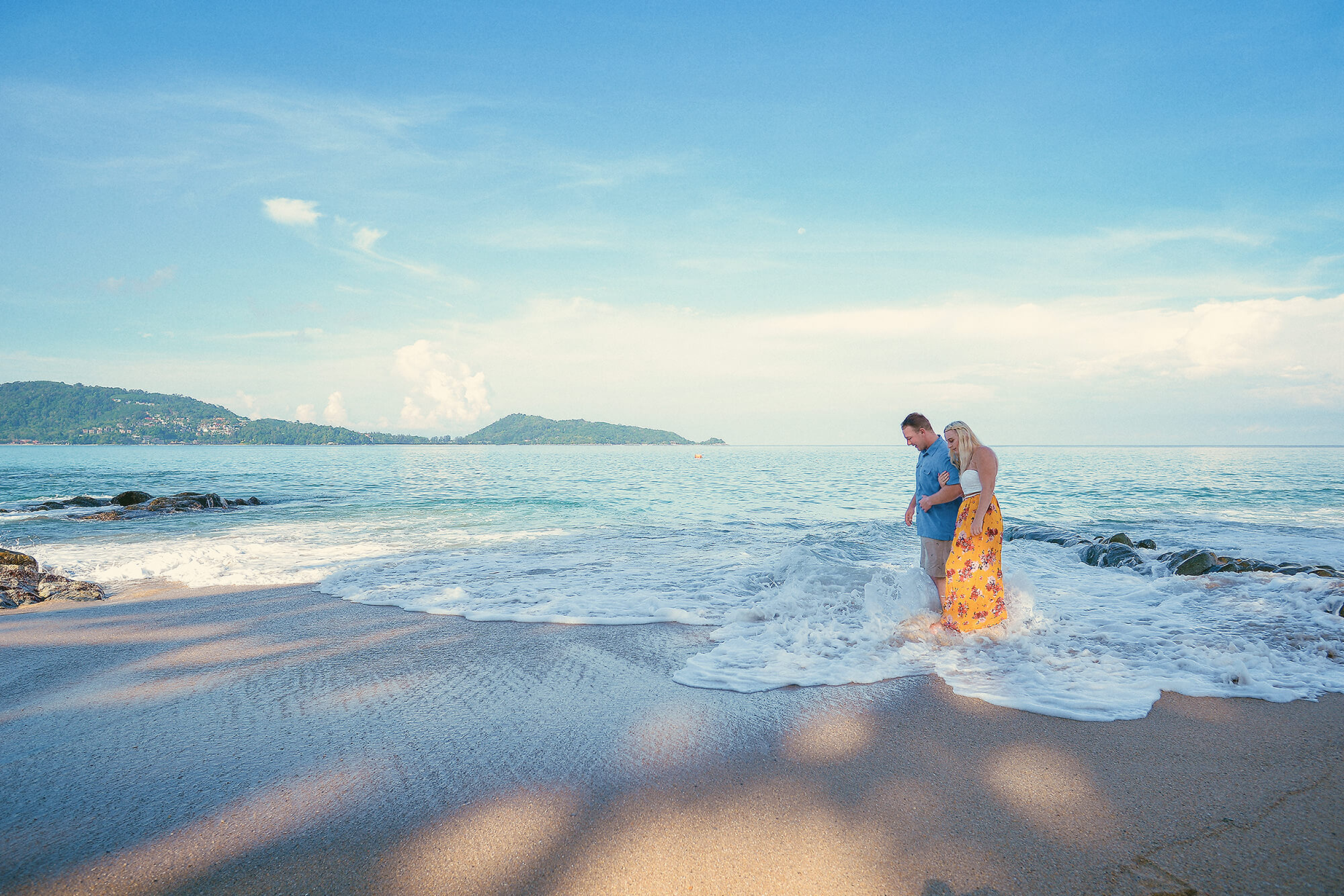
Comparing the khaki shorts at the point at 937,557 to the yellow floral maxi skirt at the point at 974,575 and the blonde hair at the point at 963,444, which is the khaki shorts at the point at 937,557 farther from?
the blonde hair at the point at 963,444

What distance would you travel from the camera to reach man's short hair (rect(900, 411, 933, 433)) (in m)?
6.50

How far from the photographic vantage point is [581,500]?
2383 centimetres

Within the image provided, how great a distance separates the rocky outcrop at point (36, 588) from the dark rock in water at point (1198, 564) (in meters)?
15.2

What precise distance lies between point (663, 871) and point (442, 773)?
145 centimetres

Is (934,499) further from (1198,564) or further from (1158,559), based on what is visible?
(1158,559)

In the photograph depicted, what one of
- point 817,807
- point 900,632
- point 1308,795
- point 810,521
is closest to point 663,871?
point 817,807

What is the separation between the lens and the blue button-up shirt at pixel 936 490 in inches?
241

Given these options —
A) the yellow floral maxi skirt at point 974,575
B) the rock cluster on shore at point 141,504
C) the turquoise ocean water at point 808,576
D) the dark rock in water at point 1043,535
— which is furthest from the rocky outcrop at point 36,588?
the dark rock in water at point 1043,535

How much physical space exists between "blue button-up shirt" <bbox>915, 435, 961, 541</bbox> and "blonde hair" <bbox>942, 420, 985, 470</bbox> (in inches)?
6.3

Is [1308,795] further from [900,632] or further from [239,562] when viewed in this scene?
[239,562]

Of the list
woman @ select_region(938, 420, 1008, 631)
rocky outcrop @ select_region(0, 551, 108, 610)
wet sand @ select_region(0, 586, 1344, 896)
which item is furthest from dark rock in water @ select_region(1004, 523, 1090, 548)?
rocky outcrop @ select_region(0, 551, 108, 610)

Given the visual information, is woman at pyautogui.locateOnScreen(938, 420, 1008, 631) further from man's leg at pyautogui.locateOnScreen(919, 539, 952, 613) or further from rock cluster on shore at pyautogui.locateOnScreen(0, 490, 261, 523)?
rock cluster on shore at pyautogui.locateOnScreen(0, 490, 261, 523)

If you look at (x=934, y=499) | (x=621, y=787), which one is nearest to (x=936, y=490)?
(x=934, y=499)

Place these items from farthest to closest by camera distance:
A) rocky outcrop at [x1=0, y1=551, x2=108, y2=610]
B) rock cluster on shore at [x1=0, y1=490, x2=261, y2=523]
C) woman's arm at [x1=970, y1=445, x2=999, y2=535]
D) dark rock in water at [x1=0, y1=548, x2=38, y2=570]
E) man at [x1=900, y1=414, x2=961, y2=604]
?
rock cluster on shore at [x1=0, y1=490, x2=261, y2=523] → dark rock in water at [x1=0, y1=548, x2=38, y2=570] → rocky outcrop at [x1=0, y1=551, x2=108, y2=610] → man at [x1=900, y1=414, x2=961, y2=604] → woman's arm at [x1=970, y1=445, x2=999, y2=535]
